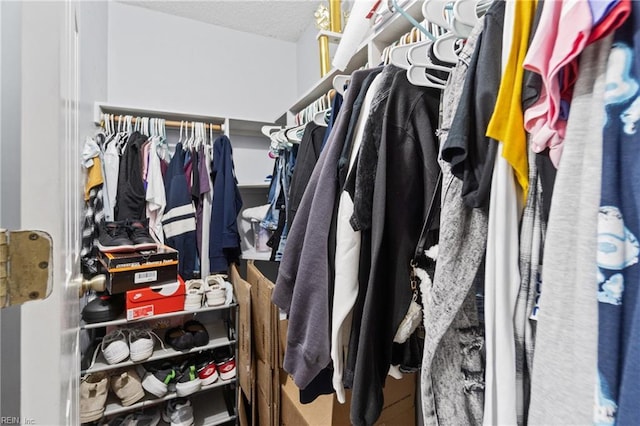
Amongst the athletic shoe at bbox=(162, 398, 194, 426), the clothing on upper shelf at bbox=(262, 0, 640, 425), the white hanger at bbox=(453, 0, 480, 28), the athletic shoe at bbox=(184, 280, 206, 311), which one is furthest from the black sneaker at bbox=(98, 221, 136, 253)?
the white hanger at bbox=(453, 0, 480, 28)

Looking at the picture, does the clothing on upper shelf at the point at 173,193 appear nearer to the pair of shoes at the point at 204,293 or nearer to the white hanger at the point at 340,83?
the pair of shoes at the point at 204,293

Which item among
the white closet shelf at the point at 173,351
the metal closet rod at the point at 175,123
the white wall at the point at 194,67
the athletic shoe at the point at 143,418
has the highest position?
the white wall at the point at 194,67

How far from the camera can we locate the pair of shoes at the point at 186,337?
4.66 ft

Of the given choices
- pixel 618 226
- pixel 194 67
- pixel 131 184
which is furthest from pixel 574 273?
pixel 194 67

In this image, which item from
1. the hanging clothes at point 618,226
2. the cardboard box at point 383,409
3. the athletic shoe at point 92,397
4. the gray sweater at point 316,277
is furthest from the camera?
the athletic shoe at point 92,397

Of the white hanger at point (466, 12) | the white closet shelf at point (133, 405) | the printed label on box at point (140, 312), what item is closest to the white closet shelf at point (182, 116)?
the printed label on box at point (140, 312)

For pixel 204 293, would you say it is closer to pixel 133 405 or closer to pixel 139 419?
pixel 133 405

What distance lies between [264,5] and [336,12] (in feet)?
2.55

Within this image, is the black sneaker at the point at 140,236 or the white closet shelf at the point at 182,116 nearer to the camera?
the black sneaker at the point at 140,236

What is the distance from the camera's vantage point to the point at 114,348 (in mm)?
1286

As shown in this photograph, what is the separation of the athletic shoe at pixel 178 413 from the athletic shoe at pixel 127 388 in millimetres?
172

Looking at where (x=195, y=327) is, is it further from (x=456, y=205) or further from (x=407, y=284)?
(x=456, y=205)

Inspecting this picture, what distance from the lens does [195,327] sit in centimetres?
155

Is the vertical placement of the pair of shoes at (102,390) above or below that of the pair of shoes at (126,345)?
below
